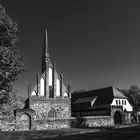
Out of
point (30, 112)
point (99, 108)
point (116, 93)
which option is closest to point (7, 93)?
point (30, 112)

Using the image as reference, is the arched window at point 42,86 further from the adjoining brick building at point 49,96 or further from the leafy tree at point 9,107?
the leafy tree at point 9,107

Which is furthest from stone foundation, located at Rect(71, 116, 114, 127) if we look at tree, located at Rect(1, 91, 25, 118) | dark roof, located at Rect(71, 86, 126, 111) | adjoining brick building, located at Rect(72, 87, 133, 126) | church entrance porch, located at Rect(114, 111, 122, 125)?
dark roof, located at Rect(71, 86, 126, 111)

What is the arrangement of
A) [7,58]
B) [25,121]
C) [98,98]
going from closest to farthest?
1. [7,58]
2. [25,121]
3. [98,98]

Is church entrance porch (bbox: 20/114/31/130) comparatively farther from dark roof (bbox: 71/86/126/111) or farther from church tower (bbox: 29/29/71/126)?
dark roof (bbox: 71/86/126/111)

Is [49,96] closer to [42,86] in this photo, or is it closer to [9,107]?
[42,86]

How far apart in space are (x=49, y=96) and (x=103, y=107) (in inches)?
669

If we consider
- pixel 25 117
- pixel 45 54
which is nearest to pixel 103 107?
pixel 45 54

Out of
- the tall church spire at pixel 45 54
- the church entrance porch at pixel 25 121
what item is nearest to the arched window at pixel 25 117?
the church entrance porch at pixel 25 121

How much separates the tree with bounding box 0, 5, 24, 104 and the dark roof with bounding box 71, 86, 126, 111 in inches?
1540

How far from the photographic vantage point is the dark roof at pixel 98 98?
6194 cm

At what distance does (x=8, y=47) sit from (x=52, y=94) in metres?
26.7

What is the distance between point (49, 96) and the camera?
50312 millimetres

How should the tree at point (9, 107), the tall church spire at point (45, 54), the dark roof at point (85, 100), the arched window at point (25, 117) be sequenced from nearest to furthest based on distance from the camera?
the tree at point (9, 107) → the arched window at point (25, 117) → the tall church spire at point (45, 54) → the dark roof at point (85, 100)

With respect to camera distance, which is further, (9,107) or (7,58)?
(9,107)
